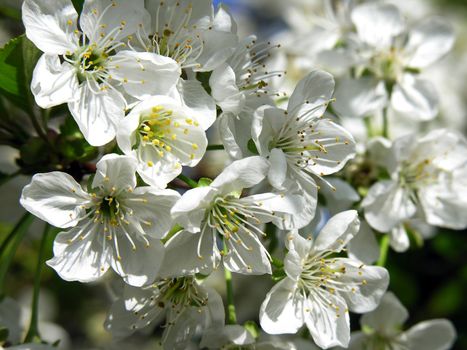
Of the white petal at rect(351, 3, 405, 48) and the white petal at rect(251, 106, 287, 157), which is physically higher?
the white petal at rect(251, 106, 287, 157)

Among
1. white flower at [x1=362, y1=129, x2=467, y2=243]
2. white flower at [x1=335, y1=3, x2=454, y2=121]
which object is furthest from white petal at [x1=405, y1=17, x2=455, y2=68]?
white flower at [x1=362, y1=129, x2=467, y2=243]

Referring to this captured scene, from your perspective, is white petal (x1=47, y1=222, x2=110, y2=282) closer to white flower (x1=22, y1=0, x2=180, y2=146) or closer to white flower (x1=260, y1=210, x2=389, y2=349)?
white flower (x1=22, y1=0, x2=180, y2=146)

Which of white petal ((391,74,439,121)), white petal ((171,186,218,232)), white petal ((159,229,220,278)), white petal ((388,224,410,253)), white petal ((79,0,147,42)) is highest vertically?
white petal ((79,0,147,42))

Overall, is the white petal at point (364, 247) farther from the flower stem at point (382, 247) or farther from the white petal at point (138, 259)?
the white petal at point (138, 259)

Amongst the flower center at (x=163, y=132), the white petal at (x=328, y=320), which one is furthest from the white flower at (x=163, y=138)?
the white petal at (x=328, y=320)

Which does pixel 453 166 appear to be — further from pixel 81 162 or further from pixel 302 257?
pixel 81 162
